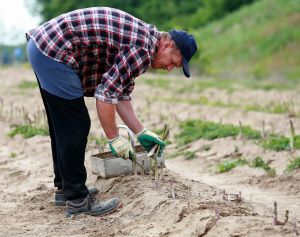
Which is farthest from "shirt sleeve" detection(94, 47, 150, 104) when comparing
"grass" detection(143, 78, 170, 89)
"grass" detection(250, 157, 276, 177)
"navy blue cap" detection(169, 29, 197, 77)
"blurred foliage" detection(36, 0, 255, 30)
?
"blurred foliage" detection(36, 0, 255, 30)

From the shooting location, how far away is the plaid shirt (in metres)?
4.96

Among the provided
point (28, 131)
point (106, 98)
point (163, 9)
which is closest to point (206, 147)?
point (28, 131)

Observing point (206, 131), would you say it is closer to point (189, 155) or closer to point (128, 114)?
point (189, 155)

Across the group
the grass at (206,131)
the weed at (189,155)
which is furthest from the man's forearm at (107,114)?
the grass at (206,131)

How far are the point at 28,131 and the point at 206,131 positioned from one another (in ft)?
8.58

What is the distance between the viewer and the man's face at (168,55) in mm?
5129

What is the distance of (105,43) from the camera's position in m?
5.09

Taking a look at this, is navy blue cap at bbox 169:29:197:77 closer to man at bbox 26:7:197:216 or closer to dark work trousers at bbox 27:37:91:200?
man at bbox 26:7:197:216

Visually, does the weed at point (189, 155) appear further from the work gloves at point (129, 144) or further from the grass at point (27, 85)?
the grass at point (27, 85)

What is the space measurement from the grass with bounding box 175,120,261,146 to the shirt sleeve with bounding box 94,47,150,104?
4046mm

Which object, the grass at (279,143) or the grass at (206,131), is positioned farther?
the grass at (206,131)

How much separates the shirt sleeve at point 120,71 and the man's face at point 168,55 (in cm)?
19

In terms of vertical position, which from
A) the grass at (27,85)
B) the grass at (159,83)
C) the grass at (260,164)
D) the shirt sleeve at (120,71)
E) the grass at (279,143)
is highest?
the shirt sleeve at (120,71)

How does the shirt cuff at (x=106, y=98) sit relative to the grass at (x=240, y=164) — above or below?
above
